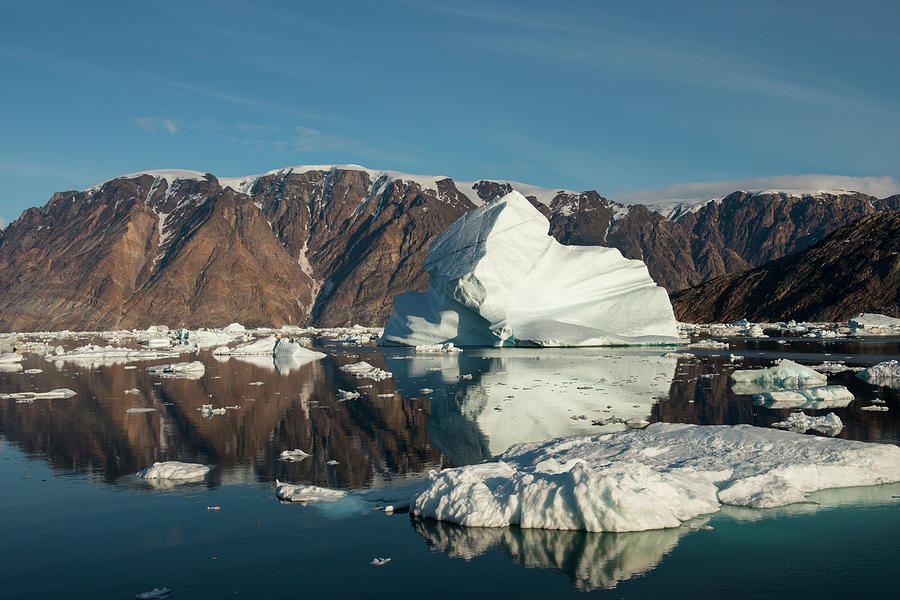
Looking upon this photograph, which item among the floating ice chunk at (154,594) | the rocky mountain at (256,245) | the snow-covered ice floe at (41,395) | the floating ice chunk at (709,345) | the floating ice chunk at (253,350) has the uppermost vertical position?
the rocky mountain at (256,245)

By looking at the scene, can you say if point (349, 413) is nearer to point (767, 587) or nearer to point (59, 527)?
point (59, 527)

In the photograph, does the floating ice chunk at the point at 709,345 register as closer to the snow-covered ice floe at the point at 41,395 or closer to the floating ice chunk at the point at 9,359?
the snow-covered ice floe at the point at 41,395

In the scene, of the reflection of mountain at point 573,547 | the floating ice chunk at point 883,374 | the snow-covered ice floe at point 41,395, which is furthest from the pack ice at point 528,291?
the reflection of mountain at point 573,547

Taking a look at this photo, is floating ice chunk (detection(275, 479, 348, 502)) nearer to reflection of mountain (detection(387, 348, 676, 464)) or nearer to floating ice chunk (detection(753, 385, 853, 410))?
reflection of mountain (detection(387, 348, 676, 464))

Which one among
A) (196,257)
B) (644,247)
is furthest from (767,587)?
(644,247)

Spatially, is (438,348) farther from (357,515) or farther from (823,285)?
(823,285)

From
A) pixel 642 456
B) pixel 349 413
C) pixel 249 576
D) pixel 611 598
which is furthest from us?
pixel 349 413
